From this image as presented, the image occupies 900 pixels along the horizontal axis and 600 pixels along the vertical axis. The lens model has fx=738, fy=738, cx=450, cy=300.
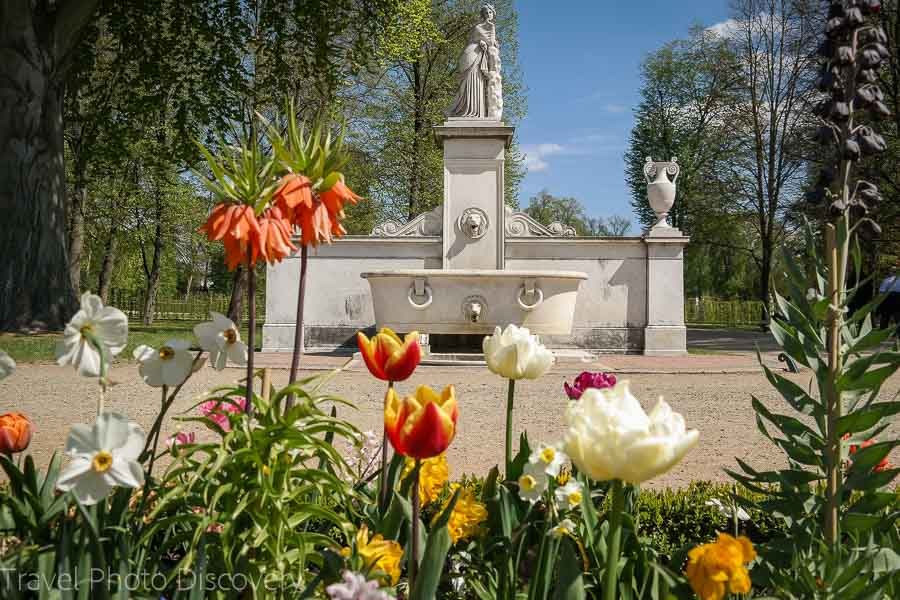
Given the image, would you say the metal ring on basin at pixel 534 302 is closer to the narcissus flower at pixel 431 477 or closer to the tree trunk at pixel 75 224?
the narcissus flower at pixel 431 477

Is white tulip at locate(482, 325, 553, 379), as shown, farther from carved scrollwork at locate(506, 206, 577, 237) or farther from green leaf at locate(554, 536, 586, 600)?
carved scrollwork at locate(506, 206, 577, 237)

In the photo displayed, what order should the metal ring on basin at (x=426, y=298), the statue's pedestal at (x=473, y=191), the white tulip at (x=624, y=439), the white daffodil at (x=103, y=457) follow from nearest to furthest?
the white tulip at (x=624, y=439) < the white daffodil at (x=103, y=457) < the metal ring on basin at (x=426, y=298) < the statue's pedestal at (x=473, y=191)

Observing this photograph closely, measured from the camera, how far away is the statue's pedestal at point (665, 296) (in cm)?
1522

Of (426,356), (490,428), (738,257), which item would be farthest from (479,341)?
(738,257)

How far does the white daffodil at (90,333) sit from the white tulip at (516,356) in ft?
3.41

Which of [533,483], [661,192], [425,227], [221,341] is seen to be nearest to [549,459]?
[533,483]

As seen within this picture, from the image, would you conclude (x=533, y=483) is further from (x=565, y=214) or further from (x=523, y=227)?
(x=565, y=214)

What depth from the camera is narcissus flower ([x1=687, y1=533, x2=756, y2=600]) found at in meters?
1.49

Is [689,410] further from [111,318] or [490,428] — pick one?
[111,318]

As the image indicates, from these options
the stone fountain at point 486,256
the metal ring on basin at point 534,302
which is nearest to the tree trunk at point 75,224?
the stone fountain at point 486,256

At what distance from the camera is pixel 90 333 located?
171cm

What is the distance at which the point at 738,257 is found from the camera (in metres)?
49.1

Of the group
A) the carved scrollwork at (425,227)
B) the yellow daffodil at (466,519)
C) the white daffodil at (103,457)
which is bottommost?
the yellow daffodil at (466,519)

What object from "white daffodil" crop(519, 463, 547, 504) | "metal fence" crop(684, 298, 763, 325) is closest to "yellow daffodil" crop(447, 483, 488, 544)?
"white daffodil" crop(519, 463, 547, 504)
